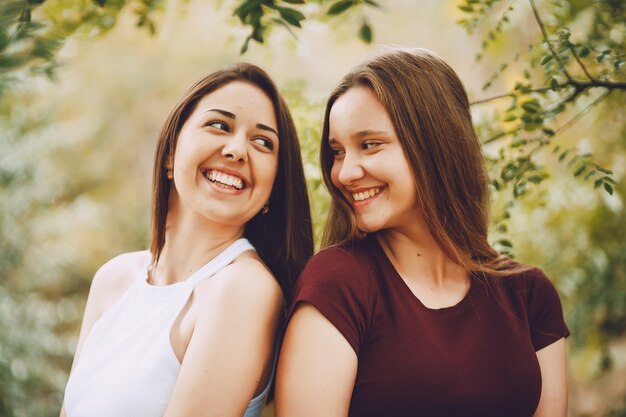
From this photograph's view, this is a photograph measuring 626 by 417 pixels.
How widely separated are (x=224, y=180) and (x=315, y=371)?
0.71 meters

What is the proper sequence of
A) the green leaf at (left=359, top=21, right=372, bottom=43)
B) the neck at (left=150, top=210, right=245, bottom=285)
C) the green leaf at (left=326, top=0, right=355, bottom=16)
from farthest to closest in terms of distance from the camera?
the neck at (left=150, top=210, right=245, bottom=285)
the green leaf at (left=359, top=21, right=372, bottom=43)
the green leaf at (left=326, top=0, right=355, bottom=16)

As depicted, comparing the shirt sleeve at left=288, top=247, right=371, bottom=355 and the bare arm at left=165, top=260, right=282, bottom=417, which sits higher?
the shirt sleeve at left=288, top=247, right=371, bottom=355

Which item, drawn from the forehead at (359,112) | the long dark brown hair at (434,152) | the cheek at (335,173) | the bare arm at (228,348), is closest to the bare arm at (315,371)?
the bare arm at (228,348)

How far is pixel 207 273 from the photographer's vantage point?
6.29 ft

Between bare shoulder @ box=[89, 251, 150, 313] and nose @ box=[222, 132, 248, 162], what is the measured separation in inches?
26.2

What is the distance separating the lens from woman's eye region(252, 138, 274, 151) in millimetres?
1981

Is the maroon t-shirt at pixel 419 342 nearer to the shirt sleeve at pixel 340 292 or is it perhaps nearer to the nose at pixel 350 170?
the shirt sleeve at pixel 340 292

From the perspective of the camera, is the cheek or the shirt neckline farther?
the cheek

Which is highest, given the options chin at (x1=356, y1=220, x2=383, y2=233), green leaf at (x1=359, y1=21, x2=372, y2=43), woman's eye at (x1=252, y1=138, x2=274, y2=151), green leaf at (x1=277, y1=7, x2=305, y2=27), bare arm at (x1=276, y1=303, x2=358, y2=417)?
green leaf at (x1=277, y1=7, x2=305, y2=27)

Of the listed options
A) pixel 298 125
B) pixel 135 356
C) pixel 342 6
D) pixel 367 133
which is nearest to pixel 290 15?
pixel 342 6

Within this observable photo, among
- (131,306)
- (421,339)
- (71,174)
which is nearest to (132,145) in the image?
(71,174)

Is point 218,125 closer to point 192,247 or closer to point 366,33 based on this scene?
point 192,247

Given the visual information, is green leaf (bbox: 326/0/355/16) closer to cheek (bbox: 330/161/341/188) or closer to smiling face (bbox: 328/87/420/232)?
smiling face (bbox: 328/87/420/232)

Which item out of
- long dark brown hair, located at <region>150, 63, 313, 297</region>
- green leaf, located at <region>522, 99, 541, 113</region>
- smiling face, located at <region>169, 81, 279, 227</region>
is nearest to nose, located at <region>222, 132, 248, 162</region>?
smiling face, located at <region>169, 81, 279, 227</region>
